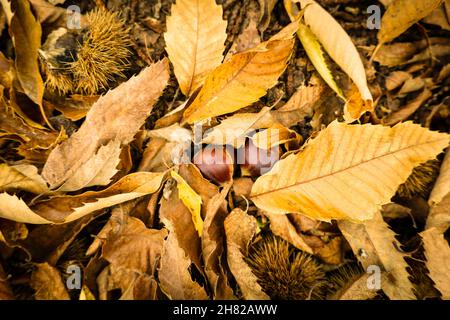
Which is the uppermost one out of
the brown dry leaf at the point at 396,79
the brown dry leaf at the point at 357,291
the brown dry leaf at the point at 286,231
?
the brown dry leaf at the point at 396,79

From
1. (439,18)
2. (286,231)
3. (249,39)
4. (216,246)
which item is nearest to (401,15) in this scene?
(439,18)

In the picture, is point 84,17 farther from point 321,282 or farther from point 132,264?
point 321,282

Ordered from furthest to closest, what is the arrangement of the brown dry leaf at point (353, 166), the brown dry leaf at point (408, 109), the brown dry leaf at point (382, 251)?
the brown dry leaf at point (408, 109) < the brown dry leaf at point (382, 251) < the brown dry leaf at point (353, 166)

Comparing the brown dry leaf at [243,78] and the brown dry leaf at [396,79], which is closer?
the brown dry leaf at [243,78]

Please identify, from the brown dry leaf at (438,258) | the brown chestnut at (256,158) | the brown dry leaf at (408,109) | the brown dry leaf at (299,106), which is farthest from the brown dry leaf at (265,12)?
the brown dry leaf at (438,258)

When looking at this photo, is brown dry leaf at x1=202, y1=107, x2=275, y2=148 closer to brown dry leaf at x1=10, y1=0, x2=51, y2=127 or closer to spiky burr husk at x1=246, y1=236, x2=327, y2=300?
spiky burr husk at x1=246, y1=236, x2=327, y2=300

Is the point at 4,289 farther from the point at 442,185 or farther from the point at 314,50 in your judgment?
the point at 442,185

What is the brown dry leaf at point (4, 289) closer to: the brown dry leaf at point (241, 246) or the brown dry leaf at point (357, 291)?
the brown dry leaf at point (241, 246)
